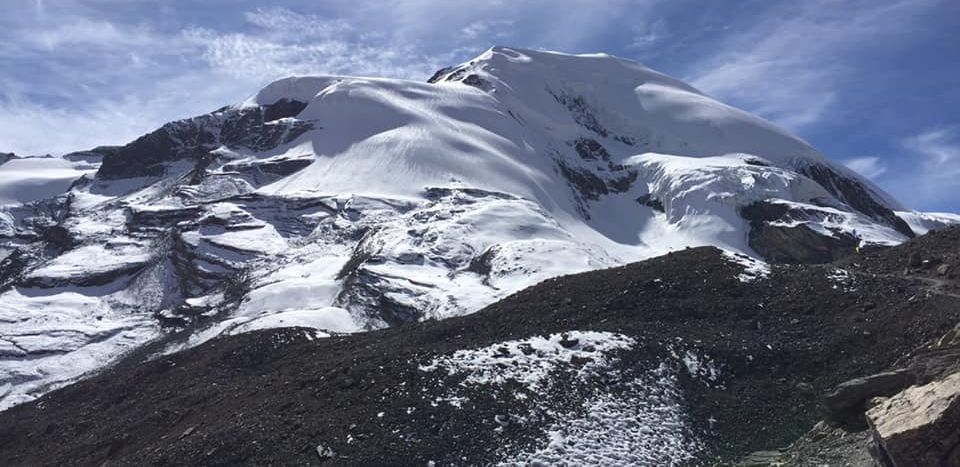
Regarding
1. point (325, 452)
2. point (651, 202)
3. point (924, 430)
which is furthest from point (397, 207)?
point (924, 430)

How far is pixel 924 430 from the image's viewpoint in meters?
13.2

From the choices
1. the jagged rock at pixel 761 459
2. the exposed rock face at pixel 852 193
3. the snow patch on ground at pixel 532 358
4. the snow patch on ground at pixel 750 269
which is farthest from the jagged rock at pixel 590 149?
the jagged rock at pixel 761 459

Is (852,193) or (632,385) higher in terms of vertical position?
(852,193)

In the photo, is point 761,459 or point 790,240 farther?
point 790,240

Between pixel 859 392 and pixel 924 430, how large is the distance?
4212mm

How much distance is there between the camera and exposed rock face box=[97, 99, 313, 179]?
114 meters

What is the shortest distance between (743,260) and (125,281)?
5818 cm

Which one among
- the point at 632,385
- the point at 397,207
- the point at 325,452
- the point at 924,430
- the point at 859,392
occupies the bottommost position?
the point at 859,392

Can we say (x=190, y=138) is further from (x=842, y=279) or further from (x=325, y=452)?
(x=325, y=452)

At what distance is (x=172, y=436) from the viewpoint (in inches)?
921

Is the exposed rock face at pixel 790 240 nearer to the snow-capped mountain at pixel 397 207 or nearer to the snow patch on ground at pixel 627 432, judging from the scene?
the snow-capped mountain at pixel 397 207

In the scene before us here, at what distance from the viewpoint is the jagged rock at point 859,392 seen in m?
16.8

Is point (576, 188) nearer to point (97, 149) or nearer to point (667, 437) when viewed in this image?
point (667, 437)

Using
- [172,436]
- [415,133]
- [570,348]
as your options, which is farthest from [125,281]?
[570,348]
